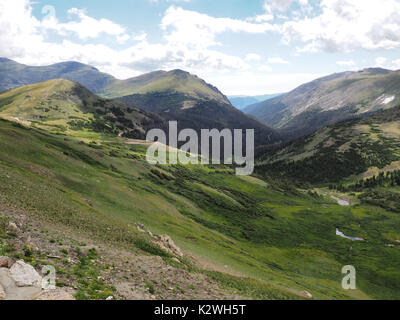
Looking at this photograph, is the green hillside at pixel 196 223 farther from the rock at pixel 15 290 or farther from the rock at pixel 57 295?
the rock at pixel 15 290

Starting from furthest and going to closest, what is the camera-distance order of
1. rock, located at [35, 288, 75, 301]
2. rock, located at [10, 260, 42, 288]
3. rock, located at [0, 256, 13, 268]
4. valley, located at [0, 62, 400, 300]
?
valley, located at [0, 62, 400, 300] < rock, located at [0, 256, 13, 268] < rock, located at [10, 260, 42, 288] < rock, located at [35, 288, 75, 301]

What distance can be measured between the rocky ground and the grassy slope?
16.4 feet

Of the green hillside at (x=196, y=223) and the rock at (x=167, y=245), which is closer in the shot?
the green hillside at (x=196, y=223)

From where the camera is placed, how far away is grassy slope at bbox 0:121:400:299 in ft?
131

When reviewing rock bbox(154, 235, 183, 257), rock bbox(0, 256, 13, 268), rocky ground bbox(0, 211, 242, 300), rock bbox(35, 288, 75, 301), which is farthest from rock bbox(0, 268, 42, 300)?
rock bbox(154, 235, 183, 257)

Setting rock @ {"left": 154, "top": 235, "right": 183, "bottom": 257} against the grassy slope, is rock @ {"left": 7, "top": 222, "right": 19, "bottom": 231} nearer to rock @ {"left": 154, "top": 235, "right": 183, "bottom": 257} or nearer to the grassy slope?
the grassy slope

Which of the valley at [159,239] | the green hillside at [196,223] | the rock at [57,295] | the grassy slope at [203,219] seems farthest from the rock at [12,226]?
the rock at [57,295]

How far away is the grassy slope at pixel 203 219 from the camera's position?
1571 inches

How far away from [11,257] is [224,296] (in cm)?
2014

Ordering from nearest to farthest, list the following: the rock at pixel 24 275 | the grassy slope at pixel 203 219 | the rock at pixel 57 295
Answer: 1. the rock at pixel 57 295
2. the rock at pixel 24 275
3. the grassy slope at pixel 203 219

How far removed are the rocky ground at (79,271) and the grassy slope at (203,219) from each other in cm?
499

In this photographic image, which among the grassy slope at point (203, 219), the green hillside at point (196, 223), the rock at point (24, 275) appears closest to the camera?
the rock at point (24, 275)

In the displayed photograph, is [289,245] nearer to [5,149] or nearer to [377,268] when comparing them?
[377,268]

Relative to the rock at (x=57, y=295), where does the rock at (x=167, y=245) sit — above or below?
below
